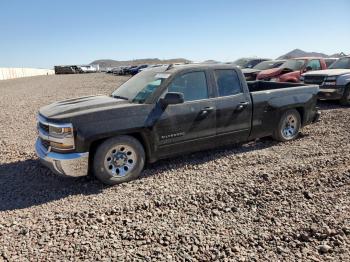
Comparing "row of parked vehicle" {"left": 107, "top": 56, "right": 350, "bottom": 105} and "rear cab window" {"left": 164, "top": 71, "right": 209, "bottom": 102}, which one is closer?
"rear cab window" {"left": 164, "top": 71, "right": 209, "bottom": 102}

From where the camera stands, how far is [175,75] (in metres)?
5.11

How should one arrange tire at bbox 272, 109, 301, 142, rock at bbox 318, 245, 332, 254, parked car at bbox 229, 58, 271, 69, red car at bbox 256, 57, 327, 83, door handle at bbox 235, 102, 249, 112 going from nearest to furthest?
rock at bbox 318, 245, 332, 254, door handle at bbox 235, 102, 249, 112, tire at bbox 272, 109, 301, 142, red car at bbox 256, 57, 327, 83, parked car at bbox 229, 58, 271, 69

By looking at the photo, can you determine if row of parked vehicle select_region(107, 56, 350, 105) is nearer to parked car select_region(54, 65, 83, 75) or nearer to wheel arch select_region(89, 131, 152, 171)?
Result: wheel arch select_region(89, 131, 152, 171)

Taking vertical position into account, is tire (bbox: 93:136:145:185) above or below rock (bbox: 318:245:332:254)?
above

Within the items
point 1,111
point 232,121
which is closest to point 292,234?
point 232,121

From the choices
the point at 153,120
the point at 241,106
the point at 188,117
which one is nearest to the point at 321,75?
the point at 241,106

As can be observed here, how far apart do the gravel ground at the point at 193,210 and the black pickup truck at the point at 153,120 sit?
0.39 meters

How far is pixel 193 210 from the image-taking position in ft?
12.5

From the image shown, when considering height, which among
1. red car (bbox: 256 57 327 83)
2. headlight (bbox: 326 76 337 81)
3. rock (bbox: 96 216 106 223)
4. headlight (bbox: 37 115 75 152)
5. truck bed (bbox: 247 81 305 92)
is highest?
red car (bbox: 256 57 327 83)

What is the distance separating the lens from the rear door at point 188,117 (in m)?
4.90

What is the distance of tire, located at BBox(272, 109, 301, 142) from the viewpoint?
640 cm

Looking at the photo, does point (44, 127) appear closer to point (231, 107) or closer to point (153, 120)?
point (153, 120)

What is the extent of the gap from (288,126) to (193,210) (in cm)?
371

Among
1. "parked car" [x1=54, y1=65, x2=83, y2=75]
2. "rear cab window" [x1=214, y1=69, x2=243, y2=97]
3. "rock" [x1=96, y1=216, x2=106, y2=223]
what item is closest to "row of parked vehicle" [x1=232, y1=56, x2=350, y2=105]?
"rear cab window" [x1=214, y1=69, x2=243, y2=97]
